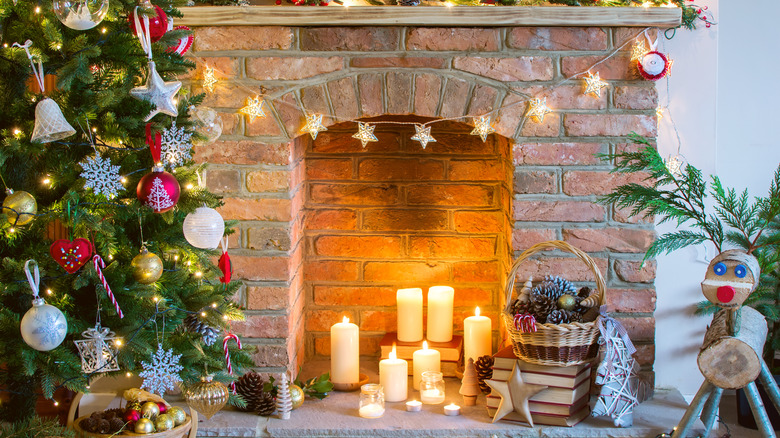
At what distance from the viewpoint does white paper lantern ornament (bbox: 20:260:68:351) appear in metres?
1.33

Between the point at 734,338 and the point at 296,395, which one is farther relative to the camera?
the point at 296,395

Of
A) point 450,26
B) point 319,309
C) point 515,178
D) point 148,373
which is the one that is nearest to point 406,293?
point 319,309

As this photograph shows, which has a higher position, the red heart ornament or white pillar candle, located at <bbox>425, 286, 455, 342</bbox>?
the red heart ornament

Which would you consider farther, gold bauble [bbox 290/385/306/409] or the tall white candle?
the tall white candle

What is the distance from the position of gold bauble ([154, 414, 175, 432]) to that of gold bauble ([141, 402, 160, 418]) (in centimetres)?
1

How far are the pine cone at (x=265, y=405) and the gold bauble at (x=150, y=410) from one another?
34cm

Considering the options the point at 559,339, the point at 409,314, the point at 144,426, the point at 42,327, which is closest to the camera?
the point at 42,327

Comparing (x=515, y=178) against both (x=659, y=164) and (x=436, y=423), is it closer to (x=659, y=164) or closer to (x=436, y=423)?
(x=659, y=164)

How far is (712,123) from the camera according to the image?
7.00 ft

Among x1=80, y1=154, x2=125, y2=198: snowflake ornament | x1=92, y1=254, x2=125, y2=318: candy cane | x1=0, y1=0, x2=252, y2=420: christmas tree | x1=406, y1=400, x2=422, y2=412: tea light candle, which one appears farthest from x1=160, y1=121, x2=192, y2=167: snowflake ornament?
x1=406, y1=400, x2=422, y2=412: tea light candle

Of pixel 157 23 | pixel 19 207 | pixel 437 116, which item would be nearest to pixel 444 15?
pixel 437 116

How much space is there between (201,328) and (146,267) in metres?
0.20

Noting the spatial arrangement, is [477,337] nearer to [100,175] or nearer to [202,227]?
[202,227]

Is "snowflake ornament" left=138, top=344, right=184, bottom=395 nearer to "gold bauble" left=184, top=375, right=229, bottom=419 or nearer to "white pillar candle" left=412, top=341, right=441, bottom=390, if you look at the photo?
"gold bauble" left=184, top=375, right=229, bottom=419
